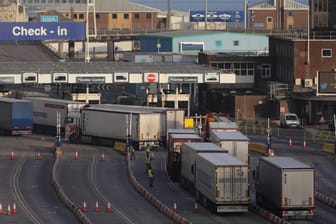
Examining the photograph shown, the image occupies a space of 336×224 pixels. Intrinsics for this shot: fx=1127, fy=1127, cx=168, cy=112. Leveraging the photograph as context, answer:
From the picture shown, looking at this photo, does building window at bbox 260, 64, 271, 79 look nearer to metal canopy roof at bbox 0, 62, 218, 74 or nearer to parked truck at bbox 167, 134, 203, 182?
metal canopy roof at bbox 0, 62, 218, 74

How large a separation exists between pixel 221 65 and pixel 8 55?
3314 cm

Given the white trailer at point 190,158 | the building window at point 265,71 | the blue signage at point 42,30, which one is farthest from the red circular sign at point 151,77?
the white trailer at point 190,158

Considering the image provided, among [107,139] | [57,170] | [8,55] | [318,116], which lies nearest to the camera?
[57,170]

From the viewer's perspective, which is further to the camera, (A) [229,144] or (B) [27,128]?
(B) [27,128]

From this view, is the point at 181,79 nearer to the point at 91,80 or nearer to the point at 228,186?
the point at 91,80

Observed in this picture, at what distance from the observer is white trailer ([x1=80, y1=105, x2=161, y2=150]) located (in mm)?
77000

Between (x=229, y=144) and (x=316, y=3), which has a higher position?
(x=316, y=3)

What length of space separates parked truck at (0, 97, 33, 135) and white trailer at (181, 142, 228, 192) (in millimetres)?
33023

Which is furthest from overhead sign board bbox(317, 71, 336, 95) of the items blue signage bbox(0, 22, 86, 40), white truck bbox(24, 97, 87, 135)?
blue signage bbox(0, 22, 86, 40)

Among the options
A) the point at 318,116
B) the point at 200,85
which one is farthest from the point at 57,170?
the point at 200,85

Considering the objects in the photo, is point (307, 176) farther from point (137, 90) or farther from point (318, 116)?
point (137, 90)

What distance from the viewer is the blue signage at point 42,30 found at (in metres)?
117

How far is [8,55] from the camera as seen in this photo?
14012 centimetres

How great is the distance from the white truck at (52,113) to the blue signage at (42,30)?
71.9 feet
